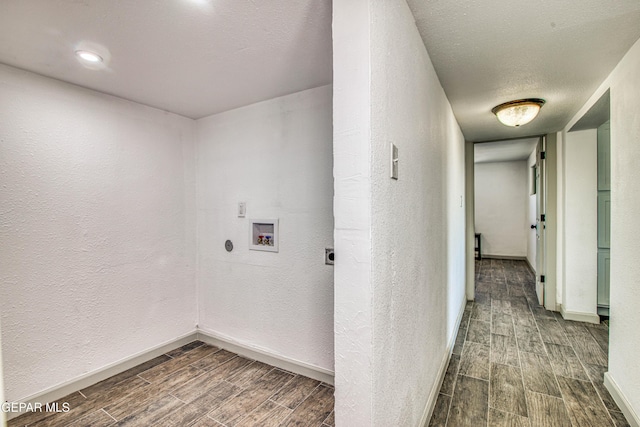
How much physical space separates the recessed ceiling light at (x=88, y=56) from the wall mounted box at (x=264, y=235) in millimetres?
1421

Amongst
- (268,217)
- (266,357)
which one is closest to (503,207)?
(268,217)

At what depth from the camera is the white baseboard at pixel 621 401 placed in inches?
65.5

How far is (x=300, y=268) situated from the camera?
2.31 meters

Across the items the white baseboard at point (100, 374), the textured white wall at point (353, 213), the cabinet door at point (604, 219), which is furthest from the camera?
the cabinet door at point (604, 219)

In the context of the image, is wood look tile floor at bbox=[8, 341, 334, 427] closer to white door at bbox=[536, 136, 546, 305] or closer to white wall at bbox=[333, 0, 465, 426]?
white wall at bbox=[333, 0, 465, 426]

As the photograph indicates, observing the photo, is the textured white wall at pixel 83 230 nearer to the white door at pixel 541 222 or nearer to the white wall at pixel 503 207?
the white door at pixel 541 222

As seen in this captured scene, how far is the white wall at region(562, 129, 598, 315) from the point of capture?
10.4ft

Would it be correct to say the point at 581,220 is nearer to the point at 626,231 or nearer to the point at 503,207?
the point at 626,231

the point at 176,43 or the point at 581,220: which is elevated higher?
the point at 176,43


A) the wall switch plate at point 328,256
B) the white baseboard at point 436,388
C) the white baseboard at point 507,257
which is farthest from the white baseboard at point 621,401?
the white baseboard at point 507,257

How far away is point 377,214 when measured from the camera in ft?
3.43

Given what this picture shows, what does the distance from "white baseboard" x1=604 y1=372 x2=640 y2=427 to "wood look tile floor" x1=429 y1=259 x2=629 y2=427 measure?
4cm

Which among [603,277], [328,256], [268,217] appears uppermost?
[268,217]

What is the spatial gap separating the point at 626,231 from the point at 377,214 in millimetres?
1722
